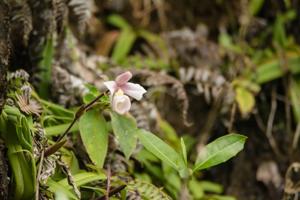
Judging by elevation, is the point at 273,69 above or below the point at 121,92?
below

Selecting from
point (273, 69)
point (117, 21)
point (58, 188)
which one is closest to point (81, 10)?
point (58, 188)

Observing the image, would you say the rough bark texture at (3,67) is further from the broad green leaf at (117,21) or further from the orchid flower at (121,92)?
the broad green leaf at (117,21)

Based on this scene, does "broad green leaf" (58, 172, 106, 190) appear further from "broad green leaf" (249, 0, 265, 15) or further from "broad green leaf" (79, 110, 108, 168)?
"broad green leaf" (249, 0, 265, 15)

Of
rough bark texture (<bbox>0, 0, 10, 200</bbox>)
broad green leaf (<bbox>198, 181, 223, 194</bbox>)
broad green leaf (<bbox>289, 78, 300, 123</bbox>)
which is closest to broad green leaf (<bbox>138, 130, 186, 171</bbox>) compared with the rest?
rough bark texture (<bbox>0, 0, 10, 200</bbox>)

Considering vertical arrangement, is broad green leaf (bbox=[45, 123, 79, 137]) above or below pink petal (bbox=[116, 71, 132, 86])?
below

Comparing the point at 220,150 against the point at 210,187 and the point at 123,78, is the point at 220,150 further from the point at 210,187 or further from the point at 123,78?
the point at 210,187

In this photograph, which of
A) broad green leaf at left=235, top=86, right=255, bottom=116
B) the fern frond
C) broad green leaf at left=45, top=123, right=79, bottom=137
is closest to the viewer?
broad green leaf at left=45, top=123, right=79, bottom=137
